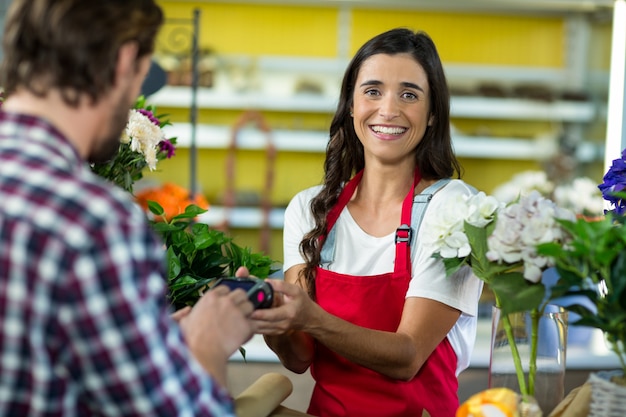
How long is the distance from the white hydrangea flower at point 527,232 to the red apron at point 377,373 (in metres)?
0.57

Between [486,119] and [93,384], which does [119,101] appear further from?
[486,119]

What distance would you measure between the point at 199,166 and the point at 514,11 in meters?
2.89

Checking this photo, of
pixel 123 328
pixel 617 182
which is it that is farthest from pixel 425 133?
pixel 123 328

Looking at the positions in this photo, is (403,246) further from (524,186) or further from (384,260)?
(524,186)

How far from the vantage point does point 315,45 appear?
715cm

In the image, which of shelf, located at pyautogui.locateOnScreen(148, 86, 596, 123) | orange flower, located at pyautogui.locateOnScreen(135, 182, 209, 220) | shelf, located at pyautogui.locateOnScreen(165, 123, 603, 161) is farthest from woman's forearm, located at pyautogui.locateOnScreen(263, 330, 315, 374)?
shelf, located at pyautogui.locateOnScreen(165, 123, 603, 161)

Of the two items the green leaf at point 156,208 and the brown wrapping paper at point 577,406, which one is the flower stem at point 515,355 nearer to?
the brown wrapping paper at point 577,406

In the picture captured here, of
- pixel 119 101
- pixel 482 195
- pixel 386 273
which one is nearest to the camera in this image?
pixel 119 101

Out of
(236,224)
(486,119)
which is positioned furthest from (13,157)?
(486,119)

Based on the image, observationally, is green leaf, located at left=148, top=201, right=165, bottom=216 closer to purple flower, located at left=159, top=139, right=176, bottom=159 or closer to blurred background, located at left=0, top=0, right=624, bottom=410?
purple flower, located at left=159, top=139, right=176, bottom=159

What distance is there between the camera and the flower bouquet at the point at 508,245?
1.40m

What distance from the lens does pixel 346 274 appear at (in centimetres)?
207

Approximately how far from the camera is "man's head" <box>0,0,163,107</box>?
1.05 m

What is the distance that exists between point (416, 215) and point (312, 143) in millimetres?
4898
